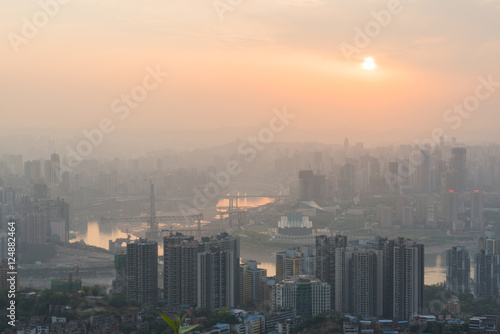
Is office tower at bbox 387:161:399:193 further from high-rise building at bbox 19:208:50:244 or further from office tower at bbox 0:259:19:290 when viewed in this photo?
office tower at bbox 0:259:19:290

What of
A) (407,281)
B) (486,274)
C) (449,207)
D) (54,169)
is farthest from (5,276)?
(449,207)

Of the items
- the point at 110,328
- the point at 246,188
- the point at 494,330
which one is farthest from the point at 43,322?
the point at 246,188

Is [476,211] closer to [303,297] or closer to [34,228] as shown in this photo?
[34,228]

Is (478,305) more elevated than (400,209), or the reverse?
(400,209)

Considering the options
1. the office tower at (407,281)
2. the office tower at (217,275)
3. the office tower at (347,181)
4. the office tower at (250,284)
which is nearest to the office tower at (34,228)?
the office tower at (217,275)

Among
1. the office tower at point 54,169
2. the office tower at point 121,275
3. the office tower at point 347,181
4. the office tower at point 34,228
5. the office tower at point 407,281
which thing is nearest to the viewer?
the office tower at point 407,281

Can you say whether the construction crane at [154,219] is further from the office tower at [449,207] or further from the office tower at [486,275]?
the office tower at [486,275]

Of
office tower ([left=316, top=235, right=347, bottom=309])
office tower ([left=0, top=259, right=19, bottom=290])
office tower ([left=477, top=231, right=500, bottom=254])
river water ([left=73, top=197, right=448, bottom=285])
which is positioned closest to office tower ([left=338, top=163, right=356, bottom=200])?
river water ([left=73, top=197, right=448, bottom=285])
